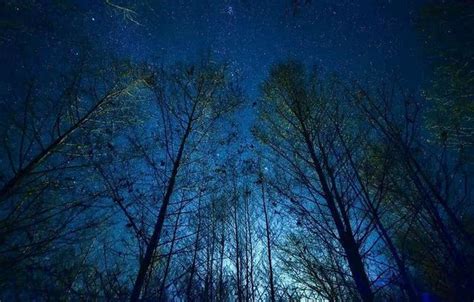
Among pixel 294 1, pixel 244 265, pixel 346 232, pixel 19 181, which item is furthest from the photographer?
pixel 244 265

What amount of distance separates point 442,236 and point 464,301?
59 centimetres

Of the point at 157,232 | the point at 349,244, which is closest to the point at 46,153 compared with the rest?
the point at 157,232

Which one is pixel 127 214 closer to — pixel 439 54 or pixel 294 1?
pixel 294 1

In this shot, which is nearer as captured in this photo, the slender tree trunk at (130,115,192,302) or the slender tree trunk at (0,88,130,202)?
the slender tree trunk at (130,115,192,302)

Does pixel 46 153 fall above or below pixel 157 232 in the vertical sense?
above

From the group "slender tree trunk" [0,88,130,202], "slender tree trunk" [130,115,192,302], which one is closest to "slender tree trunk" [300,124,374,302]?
"slender tree trunk" [130,115,192,302]

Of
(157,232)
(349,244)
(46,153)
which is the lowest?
(349,244)

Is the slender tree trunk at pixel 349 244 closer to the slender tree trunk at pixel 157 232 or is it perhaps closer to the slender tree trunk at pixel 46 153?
the slender tree trunk at pixel 157 232

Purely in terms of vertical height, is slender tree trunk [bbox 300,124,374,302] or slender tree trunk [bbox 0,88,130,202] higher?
slender tree trunk [bbox 0,88,130,202]

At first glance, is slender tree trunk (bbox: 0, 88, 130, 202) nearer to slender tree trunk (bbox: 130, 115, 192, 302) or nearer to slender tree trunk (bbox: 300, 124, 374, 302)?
slender tree trunk (bbox: 130, 115, 192, 302)

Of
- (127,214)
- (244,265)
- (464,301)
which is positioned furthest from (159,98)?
(244,265)

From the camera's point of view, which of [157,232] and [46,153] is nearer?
[157,232]

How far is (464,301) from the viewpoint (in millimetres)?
2352

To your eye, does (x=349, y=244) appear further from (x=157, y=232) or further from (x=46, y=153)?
(x=46, y=153)
